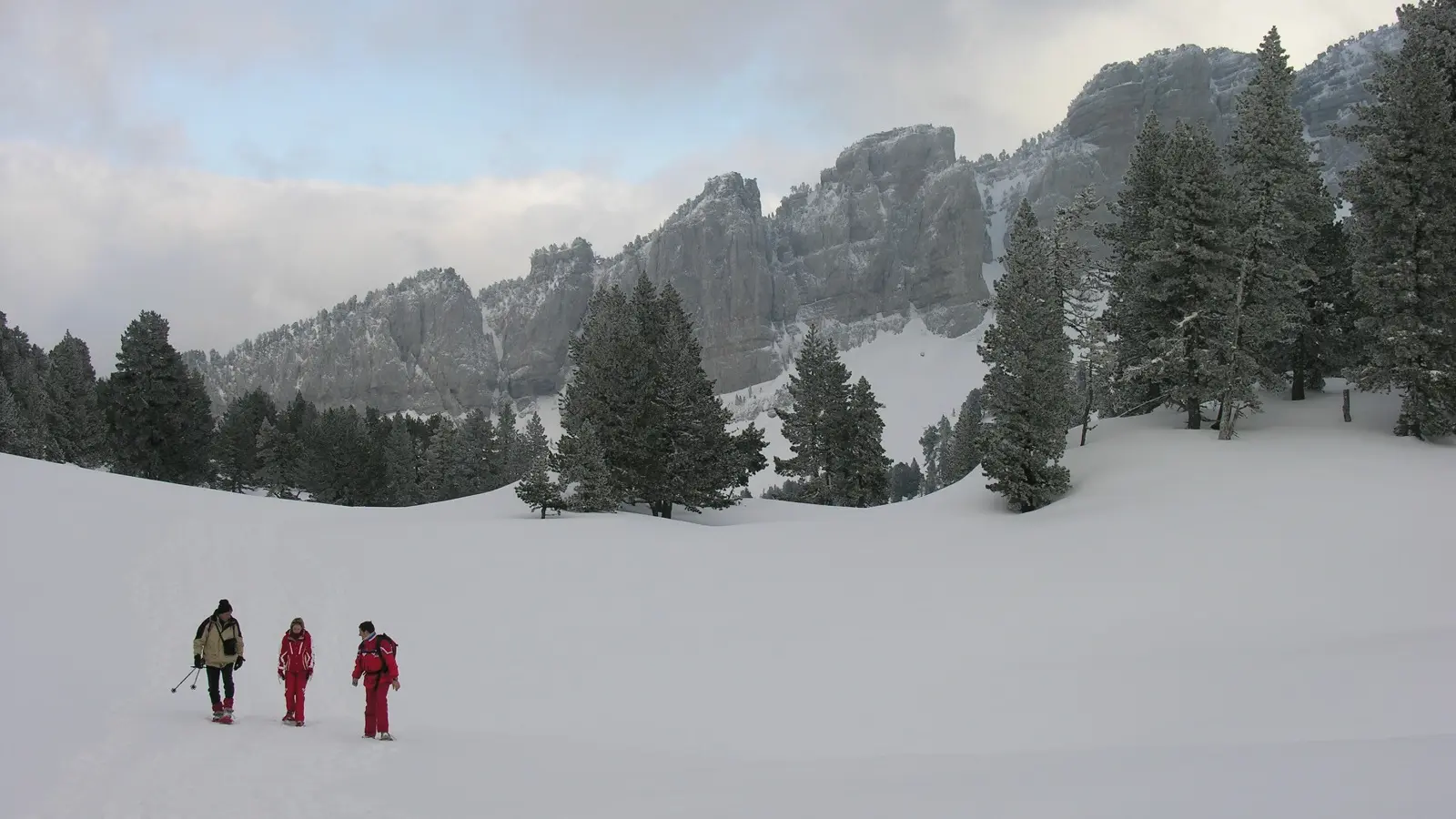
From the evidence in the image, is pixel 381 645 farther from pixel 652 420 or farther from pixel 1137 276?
pixel 1137 276

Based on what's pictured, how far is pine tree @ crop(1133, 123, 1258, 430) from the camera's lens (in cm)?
3359

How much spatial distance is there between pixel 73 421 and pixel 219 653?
2418 inches

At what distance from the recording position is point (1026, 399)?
31406 mm

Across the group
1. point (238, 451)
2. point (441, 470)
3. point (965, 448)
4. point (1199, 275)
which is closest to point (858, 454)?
point (965, 448)

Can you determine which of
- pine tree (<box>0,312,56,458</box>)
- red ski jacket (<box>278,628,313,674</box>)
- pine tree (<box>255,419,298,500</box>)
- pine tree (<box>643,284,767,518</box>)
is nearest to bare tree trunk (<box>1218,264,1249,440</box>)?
pine tree (<box>643,284,767,518</box>)

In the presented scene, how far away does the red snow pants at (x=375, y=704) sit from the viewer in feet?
40.5

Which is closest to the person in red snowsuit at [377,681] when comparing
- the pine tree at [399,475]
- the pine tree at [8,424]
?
the pine tree at [8,424]

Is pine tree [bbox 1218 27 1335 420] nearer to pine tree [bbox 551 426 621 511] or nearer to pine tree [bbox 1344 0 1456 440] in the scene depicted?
pine tree [bbox 1344 0 1456 440]

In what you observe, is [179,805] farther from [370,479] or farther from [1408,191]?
[370,479]

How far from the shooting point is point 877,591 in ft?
73.6

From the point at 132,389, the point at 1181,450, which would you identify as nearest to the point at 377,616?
the point at 1181,450

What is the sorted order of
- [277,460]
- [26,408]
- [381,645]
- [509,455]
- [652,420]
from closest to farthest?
[381,645] < [652,420] < [26,408] < [277,460] < [509,455]

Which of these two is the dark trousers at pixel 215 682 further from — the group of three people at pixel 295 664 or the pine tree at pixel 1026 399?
the pine tree at pixel 1026 399

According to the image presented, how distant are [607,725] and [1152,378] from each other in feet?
105
